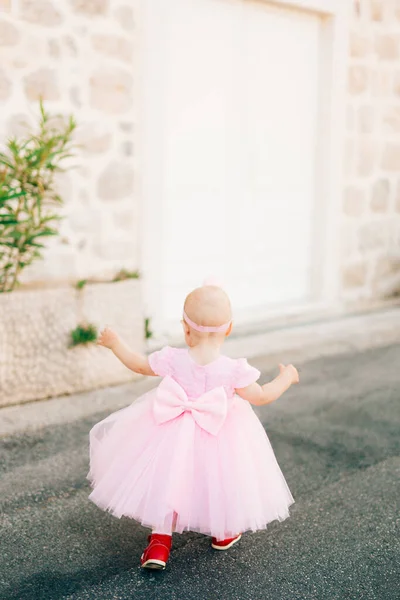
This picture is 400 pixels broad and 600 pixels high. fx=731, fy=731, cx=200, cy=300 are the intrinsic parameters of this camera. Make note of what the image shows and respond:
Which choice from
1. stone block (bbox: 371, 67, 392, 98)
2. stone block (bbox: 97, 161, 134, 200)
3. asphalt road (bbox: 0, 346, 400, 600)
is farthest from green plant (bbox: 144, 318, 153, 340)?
stone block (bbox: 371, 67, 392, 98)

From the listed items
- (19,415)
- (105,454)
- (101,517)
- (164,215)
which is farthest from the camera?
(164,215)

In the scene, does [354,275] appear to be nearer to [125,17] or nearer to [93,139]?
[93,139]

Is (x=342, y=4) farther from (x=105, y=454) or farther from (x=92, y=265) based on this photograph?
(x=105, y=454)

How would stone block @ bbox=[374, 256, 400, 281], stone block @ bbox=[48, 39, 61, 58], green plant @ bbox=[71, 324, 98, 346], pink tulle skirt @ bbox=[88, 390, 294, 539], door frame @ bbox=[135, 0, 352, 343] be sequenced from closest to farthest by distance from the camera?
pink tulle skirt @ bbox=[88, 390, 294, 539] → green plant @ bbox=[71, 324, 98, 346] → stone block @ bbox=[48, 39, 61, 58] → door frame @ bbox=[135, 0, 352, 343] → stone block @ bbox=[374, 256, 400, 281]

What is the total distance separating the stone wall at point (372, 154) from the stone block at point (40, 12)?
3.02m

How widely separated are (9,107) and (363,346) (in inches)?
128

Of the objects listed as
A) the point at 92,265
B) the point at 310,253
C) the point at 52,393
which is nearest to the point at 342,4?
the point at 310,253

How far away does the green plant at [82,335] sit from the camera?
439 cm

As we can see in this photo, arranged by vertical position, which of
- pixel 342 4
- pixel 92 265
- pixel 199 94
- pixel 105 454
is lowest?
pixel 105 454

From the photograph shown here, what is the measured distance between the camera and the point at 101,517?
119 inches

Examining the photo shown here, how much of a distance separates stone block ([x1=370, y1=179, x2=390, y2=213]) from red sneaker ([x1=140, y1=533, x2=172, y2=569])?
516 centimetres

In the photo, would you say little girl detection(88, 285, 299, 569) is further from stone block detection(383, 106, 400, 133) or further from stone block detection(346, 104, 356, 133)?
stone block detection(383, 106, 400, 133)

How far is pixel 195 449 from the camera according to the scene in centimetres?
258

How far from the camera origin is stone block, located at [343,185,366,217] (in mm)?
6883
